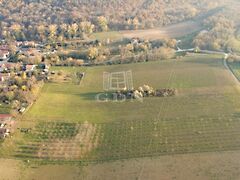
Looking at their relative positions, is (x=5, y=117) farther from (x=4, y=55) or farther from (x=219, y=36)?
(x=219, y=36)

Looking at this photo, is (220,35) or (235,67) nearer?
(235,67)

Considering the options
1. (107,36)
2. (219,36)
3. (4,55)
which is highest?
(219,36)

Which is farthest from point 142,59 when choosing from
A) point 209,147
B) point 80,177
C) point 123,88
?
point 80,177

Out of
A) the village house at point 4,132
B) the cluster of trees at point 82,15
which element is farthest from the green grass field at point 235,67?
the village house at point 4,132

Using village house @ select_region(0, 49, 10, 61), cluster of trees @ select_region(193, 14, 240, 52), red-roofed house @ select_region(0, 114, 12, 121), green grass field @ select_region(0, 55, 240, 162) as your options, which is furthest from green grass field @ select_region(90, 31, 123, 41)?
red-roofed house @ select_region(0, 114, 12, 121)

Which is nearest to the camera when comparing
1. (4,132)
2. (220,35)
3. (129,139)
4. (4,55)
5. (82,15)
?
(129,139)

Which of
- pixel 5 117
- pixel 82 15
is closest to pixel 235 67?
pixel 5 117

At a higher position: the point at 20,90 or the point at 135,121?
the point at 20,90

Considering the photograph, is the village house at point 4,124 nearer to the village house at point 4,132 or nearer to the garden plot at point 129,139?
the village house at point 4,132
